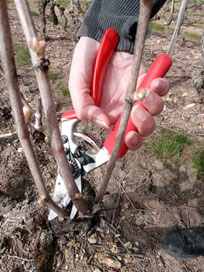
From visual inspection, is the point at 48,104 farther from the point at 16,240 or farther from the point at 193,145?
the point at 193,145

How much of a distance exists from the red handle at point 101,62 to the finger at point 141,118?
1.18ft

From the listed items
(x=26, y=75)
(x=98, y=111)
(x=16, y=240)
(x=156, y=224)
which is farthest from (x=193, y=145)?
(x=26, y=75)

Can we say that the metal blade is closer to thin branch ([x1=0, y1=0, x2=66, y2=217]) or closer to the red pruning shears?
the red pruning shears

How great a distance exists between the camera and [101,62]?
52.0 inches

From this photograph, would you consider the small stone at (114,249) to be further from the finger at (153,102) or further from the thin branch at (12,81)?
the finger at (153,102)

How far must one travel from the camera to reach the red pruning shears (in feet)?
3.59

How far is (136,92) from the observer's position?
579mm

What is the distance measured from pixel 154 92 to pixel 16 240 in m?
1.13

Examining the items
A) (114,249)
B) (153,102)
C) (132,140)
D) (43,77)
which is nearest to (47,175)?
(114,249)

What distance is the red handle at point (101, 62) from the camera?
1.30 metres

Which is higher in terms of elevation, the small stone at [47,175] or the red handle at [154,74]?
the red handle at [154,74]

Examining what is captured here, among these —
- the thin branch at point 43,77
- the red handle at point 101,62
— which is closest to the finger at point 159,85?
the red handle at point 101,62

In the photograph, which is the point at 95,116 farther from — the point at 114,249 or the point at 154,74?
the point at 114,249

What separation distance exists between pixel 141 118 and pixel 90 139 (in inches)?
16.9
